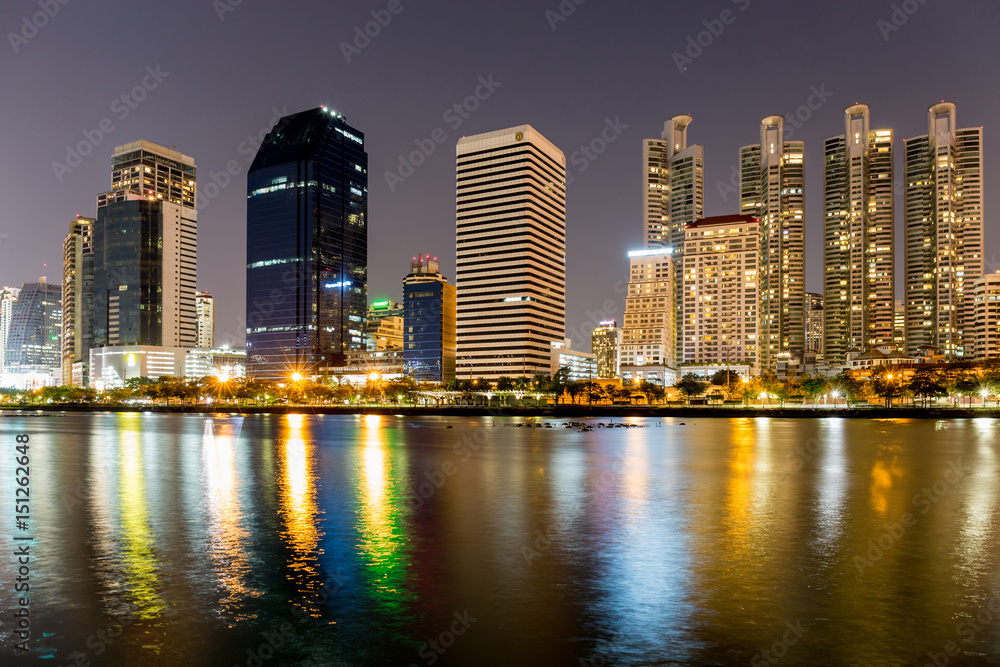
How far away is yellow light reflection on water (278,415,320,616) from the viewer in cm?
2439

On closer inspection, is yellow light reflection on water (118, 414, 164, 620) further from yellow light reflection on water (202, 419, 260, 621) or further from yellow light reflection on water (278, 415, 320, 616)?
yellow light reflection on water (278, 415, 320, 616)

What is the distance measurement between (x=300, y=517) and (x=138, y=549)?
909 cm

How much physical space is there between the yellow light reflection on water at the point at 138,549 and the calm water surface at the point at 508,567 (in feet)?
0.40

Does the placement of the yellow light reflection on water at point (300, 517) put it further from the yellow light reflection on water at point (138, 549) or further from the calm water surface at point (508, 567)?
the yellow light reflection on water at point (138, 549)

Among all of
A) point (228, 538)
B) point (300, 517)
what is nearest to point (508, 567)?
point (228, 538)

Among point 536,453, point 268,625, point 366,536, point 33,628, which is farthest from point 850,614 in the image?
point 536,453

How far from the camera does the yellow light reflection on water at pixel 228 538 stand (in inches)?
891

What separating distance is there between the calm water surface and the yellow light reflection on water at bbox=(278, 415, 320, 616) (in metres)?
0.18

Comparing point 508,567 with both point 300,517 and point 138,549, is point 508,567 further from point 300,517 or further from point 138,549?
point 138,549

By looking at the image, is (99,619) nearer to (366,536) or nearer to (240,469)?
(366,536)

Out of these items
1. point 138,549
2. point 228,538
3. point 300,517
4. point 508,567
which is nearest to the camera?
point 508,567

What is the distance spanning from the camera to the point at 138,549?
1128 inches

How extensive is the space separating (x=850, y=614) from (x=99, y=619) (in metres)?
21.5

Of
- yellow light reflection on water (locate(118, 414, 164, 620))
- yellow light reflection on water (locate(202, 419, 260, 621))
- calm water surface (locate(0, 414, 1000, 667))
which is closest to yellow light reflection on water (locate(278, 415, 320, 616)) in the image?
calm water surface (locate(0, 414, 1000, 667))
